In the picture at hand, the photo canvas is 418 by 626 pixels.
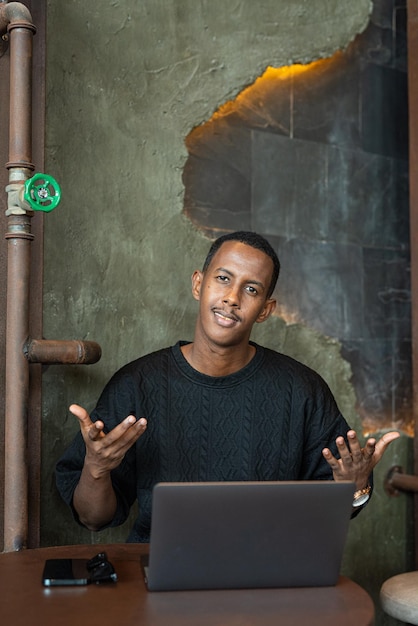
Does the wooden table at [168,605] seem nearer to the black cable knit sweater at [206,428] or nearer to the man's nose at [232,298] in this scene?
the black cable knit sweater at [206,428]

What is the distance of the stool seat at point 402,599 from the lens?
6.82 ft

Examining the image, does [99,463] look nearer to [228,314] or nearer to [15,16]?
[228,314]

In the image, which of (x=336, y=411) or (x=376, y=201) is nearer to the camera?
(x=336, y=411)

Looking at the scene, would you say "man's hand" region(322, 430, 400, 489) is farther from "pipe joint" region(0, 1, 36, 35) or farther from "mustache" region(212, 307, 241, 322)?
"pipe joint" region(0, 1, 36, 35)

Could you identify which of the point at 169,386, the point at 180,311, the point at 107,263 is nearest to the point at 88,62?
the point at 107,263

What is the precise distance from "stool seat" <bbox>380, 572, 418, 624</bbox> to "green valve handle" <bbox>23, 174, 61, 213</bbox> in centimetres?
137

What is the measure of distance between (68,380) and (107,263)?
39 cm

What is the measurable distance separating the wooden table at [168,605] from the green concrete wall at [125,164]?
92 centimetres

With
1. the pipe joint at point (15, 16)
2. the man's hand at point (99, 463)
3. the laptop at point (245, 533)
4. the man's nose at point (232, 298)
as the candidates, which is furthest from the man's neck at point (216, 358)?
the pipe joint at point (15, 16)

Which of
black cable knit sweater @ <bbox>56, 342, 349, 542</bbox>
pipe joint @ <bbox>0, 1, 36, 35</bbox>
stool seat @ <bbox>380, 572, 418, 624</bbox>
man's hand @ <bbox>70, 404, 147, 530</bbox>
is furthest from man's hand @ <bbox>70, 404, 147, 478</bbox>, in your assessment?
pipe joint @ <bbox>0, 1, 36, 35</bbox>

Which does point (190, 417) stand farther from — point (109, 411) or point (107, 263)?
point (107, 263)

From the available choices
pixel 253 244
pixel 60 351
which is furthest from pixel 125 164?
pixel 60 351

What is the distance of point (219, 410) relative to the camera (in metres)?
2.27

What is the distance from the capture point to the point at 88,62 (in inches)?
98.5
